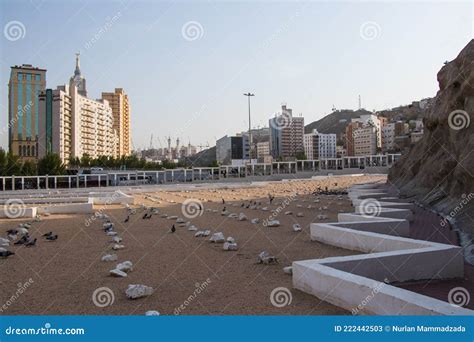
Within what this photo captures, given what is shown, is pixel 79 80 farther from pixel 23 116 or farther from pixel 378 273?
pixel 378 273

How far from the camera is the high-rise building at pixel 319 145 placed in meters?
176

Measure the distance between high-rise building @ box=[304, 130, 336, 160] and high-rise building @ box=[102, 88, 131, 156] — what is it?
71.5 m

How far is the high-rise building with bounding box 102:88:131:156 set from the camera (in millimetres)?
159375

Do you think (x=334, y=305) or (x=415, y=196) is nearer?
(x=334, y=305)

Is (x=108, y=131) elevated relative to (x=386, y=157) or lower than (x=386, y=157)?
elevated

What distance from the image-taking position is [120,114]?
6432 inches

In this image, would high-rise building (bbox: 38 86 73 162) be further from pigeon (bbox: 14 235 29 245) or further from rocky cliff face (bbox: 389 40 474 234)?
pigeon (bbox: 14 235 29 245)

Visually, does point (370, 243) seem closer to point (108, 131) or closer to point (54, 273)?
point (54, 273)

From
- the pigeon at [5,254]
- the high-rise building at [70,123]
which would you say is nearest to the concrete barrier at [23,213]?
the pigeon at [5,254]

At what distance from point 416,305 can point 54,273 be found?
6.83 meters

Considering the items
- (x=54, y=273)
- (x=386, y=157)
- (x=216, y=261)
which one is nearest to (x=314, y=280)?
(x=216, y=261)

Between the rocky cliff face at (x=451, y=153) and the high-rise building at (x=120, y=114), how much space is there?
142m

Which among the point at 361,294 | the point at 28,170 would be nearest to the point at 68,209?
the point at 361,294

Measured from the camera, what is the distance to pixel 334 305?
6.14 meters
